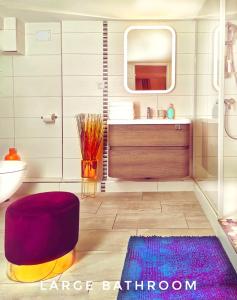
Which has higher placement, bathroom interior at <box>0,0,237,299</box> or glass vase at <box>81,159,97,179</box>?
bathroom interior at <box>0,0,237,299</box>

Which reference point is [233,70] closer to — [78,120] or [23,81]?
[78,120]

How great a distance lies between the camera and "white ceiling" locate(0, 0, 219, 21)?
313cm

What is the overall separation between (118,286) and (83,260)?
1.25ft

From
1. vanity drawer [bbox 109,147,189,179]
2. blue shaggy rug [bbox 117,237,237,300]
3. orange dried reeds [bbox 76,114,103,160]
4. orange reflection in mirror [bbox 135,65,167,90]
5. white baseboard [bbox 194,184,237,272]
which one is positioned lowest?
blue shaggy rug [bbox 117,237,237,300]

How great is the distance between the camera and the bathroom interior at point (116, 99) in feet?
10.4

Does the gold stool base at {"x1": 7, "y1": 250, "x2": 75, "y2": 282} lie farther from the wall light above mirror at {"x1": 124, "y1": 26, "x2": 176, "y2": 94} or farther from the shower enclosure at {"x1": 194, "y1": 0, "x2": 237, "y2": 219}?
the wall light above mirror at {"x1": 124, "y1": 26, "x2": 176, "y2": 94}

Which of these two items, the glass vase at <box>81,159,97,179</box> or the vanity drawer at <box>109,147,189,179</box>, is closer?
the vanity drawer at <box>109,147,189,179</box>

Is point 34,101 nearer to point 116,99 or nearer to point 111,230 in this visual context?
point 116,99

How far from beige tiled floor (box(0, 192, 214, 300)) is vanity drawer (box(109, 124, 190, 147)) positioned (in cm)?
61

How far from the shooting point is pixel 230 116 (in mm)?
2719

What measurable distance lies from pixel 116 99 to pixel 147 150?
2.58 ft

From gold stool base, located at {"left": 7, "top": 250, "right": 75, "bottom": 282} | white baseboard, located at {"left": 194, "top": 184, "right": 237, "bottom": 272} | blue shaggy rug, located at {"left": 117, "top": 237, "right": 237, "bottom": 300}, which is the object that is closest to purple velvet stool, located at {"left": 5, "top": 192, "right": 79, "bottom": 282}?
gold stool base, located at {"left": 7, "top": 250, "right": 75, "bottom": 282}

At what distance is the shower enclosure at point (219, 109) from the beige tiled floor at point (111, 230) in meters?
0.28

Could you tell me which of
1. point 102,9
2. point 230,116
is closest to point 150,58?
point 102,9
